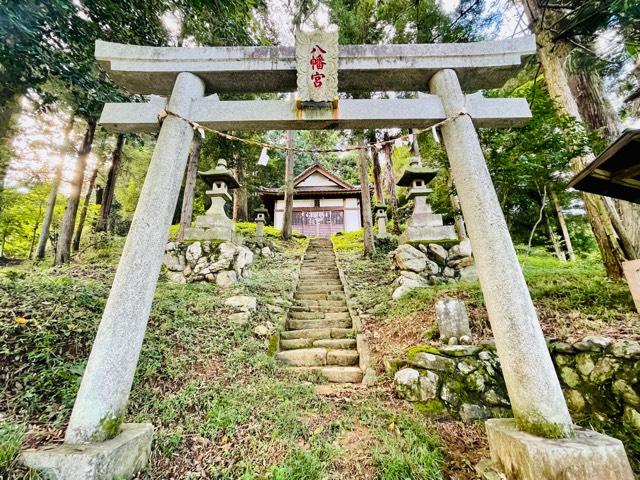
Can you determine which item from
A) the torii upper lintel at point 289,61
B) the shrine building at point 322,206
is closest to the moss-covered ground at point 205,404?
the torii upper lintel at point 289,61

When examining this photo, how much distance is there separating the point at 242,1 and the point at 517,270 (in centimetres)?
790

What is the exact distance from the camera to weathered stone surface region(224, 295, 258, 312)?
5.78 meters

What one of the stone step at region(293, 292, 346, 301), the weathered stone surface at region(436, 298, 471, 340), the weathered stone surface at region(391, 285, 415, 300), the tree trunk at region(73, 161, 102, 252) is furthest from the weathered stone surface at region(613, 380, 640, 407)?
the tree trunk at region(73, 161, 102, 252)

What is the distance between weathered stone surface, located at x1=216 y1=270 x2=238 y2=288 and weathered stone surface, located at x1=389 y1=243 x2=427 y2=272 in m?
Result: 4.36

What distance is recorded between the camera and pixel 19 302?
154 inches

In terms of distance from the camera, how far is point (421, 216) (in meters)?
7.85

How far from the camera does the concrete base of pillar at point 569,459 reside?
194 centimetres

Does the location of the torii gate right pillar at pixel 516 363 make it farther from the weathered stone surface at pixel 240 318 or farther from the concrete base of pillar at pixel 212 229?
the concrete base of pillar at pixel 212 229

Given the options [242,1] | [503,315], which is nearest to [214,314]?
[503,315]

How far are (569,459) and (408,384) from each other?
6.20 feet

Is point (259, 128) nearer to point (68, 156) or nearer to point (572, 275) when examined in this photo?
point (572, 275)

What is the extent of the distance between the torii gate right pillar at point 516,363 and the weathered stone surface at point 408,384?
1.08 meters

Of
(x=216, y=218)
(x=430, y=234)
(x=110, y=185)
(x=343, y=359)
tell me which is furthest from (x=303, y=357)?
(x=110, y=185)

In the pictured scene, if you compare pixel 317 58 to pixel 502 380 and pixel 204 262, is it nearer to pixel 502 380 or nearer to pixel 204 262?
pixel 502 380
